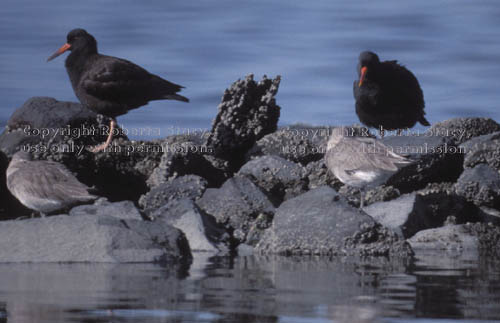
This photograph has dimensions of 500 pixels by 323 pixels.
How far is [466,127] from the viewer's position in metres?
15.8

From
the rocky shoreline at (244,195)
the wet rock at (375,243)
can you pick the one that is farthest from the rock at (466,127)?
the wet rock at (375,243)

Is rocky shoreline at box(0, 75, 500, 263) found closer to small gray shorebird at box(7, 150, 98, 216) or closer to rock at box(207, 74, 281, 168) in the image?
rock at box(207, 74, 281, 168)

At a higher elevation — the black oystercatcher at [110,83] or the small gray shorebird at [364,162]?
the black oystercatcher at [110,83]

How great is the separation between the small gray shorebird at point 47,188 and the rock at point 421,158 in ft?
15.5

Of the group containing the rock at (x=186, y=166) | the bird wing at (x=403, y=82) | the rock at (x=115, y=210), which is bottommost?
the rock at (x=115, y=210)

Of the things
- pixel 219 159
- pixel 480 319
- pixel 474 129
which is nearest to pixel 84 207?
pixel 219 159

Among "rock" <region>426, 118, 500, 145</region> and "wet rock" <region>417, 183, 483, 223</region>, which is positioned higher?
"rock" <region>426, 118, 500, 145</region>

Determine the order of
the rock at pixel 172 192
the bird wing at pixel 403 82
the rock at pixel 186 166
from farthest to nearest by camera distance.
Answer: the bird wing at pixel 403 82, the rock at pixel 186 166, the rock at pixel 172 192

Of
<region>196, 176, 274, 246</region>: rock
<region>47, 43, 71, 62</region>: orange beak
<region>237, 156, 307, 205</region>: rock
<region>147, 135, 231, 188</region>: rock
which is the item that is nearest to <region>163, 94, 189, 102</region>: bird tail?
<region>147, 135, 231, 188</region>: rock

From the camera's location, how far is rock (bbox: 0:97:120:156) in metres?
14.1

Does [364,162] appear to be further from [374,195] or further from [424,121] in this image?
[424,121]

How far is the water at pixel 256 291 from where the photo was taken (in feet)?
14.8

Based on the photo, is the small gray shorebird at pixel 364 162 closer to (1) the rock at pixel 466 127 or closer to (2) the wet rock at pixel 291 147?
(2) the wet rock at pixel 291 147

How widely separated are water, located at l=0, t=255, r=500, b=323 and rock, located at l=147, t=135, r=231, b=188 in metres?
4.03
